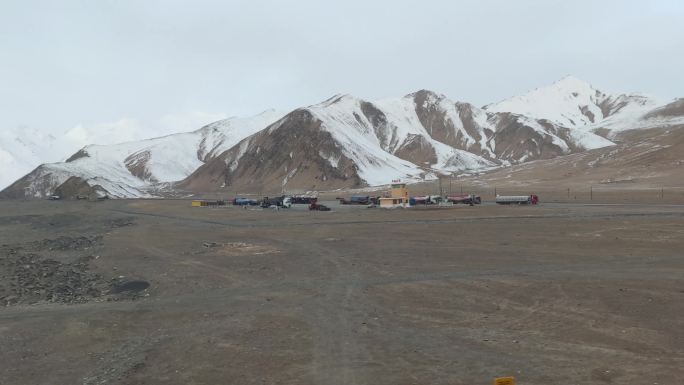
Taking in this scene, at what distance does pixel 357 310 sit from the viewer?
20.9 metres

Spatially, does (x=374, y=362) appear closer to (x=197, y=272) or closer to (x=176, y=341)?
(x=176, y=341)

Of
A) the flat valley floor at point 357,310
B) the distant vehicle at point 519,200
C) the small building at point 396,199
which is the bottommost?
the flat valley floor at point 357,310

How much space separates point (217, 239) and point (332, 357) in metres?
31.2

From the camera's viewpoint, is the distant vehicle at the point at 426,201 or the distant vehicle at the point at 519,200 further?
the distant vehicle at the point at 426,201

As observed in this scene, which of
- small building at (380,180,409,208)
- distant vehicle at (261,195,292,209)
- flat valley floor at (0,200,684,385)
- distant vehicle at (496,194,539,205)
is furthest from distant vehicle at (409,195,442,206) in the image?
flat valley floor at (0,200,684,385)

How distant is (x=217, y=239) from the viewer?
45281 mm

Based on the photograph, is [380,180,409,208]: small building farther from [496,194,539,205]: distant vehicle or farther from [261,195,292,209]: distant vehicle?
[261,195,292,209]: distant vehicle

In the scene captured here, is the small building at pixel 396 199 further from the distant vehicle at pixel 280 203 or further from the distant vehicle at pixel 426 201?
the distant vehicle at pixel 280 203

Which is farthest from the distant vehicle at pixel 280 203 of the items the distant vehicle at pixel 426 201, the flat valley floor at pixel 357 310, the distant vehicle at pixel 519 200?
the flat valley floor at pixel 357 310

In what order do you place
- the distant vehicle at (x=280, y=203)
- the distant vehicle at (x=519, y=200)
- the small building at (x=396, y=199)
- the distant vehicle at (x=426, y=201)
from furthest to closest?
the distant vehicle at (x=280, y=203), the distant vehicle at (x=426, y=201), the small building at (x=396, y=199), the distant vehicle at (x=519, y=200)

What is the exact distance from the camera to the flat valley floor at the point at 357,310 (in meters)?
14.7

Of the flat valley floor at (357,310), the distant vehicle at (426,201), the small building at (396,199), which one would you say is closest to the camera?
the flat valley floor at (357,310)

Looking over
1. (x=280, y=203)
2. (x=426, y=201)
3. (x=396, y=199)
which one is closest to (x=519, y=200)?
(x=426, y=201)

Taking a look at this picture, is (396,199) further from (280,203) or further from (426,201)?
(280,203)
